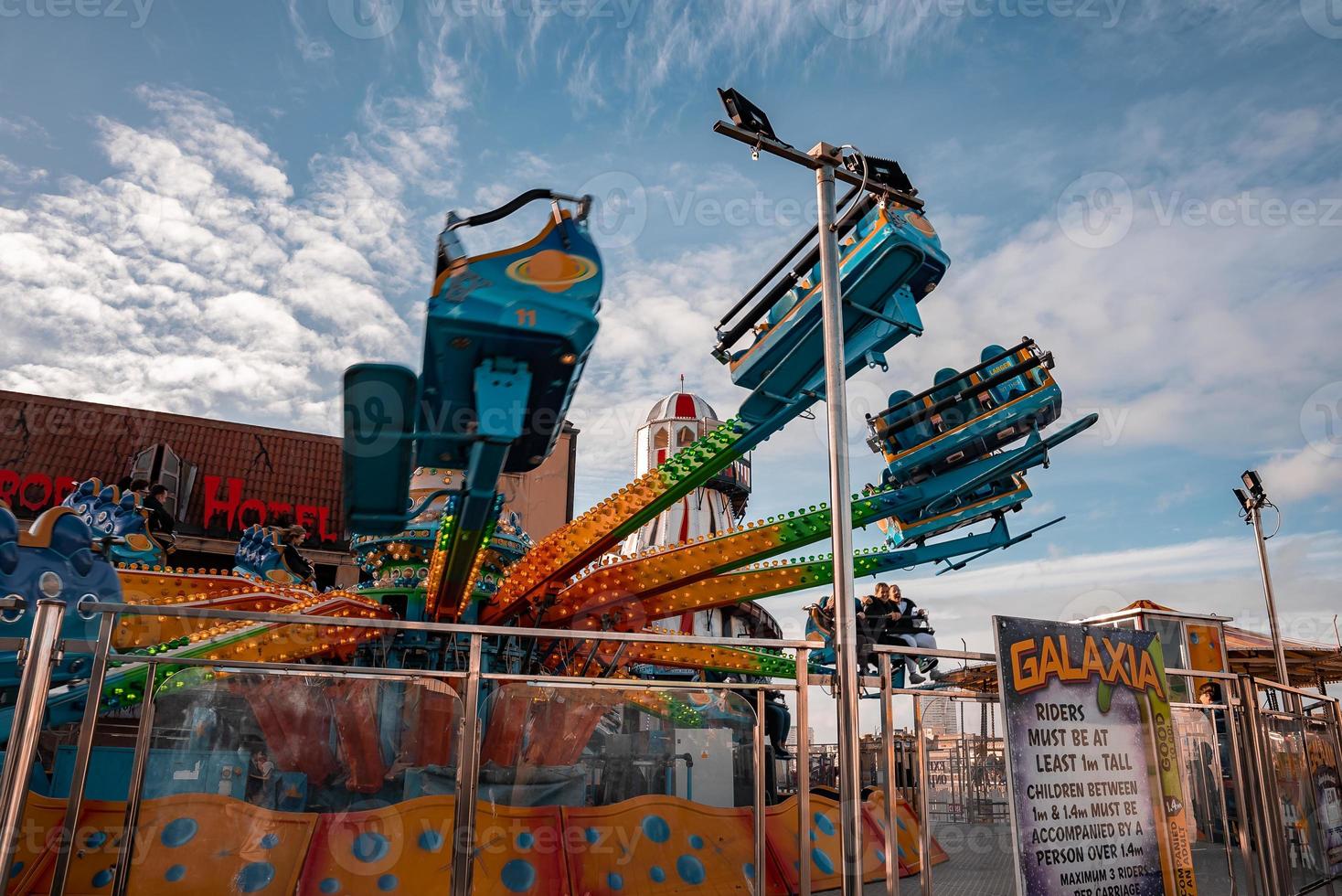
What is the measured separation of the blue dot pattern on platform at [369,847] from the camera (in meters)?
5.47

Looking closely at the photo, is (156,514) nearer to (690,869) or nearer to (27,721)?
(27,721)

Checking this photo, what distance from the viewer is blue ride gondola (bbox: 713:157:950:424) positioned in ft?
23.7

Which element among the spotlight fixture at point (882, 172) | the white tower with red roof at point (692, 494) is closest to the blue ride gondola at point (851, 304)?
the spotlight fixture at point (882, 172)

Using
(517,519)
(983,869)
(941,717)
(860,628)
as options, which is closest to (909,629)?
(860,628)

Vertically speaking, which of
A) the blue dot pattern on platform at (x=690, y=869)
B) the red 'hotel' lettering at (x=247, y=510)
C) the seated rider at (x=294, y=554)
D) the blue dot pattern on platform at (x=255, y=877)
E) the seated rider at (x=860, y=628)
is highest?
the red 'hotel' lettering at (x=247, y=510)

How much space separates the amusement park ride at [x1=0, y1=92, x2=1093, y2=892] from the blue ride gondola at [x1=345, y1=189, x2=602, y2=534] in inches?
0.5

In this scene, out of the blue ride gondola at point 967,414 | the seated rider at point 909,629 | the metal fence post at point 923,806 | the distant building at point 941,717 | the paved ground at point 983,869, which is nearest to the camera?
the metal fence post at point 923,806

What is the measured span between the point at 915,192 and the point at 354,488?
4809 millimetres

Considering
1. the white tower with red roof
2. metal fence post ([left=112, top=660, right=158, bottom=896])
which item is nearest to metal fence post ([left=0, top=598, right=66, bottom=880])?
metal fence post ([left=112, top=660, right=158, bottom=896])

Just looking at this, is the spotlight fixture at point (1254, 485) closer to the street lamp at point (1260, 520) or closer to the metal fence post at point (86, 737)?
the street lamp at point (1260, 520)

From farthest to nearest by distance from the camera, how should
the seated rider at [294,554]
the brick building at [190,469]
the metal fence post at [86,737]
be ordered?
1. the brick building at [190,469]
2. the seated rider at [294,554]
3. the metal fence post at [86,737]

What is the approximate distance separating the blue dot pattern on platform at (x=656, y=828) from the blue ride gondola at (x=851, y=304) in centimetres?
385

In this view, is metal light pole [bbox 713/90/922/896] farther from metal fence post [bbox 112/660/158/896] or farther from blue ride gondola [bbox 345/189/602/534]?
metal fence post [bbox 112/660/158/896]

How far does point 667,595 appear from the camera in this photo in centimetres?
1088
